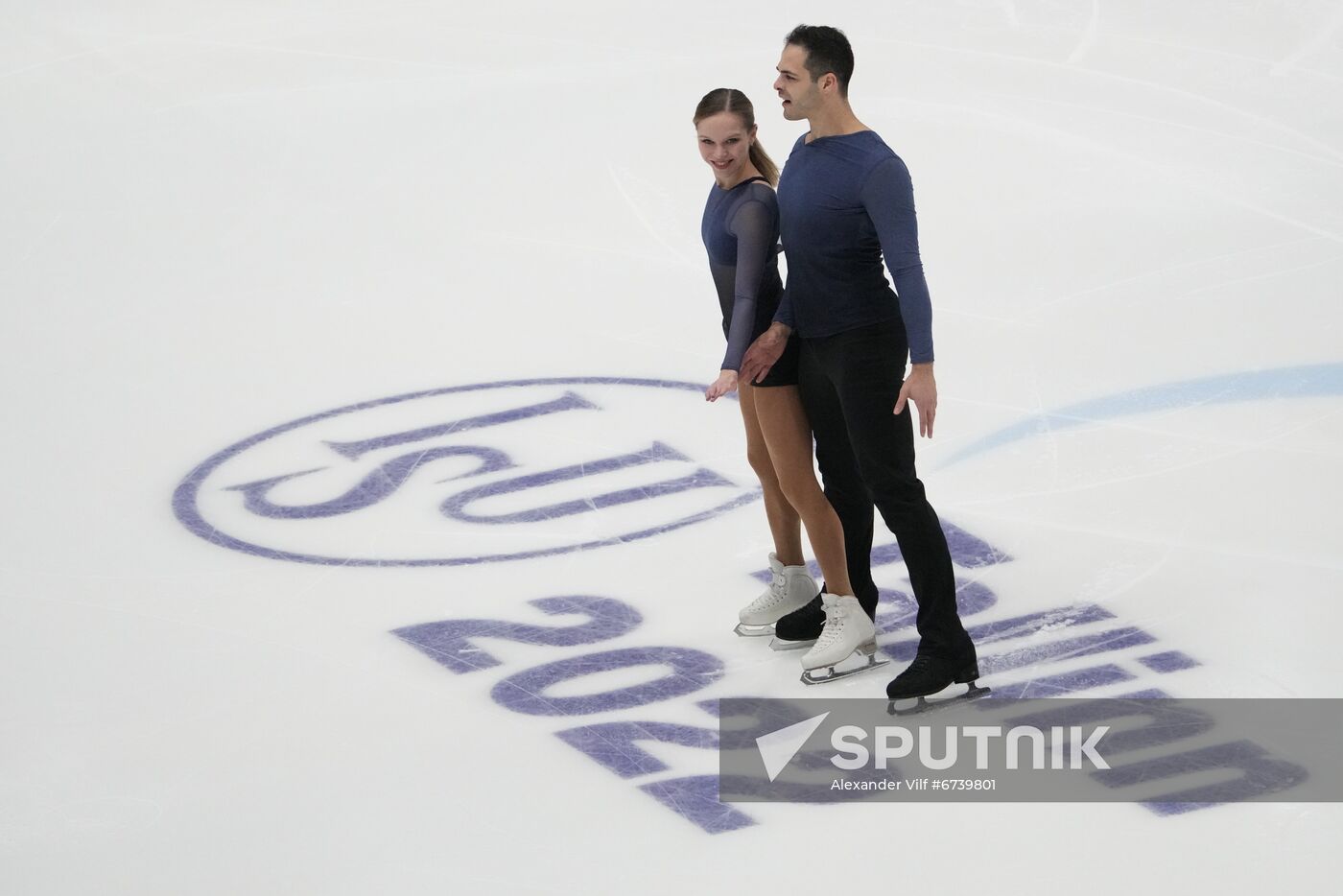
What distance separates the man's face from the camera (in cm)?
385

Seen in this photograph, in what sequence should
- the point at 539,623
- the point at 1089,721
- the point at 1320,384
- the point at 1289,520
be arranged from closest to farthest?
the point at 1089,721 < the point at 539,623 < the point at 1289,520 < the point at 1320,384

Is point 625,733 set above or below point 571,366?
below

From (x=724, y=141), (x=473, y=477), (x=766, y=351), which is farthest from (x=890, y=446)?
(x=473, y=477)

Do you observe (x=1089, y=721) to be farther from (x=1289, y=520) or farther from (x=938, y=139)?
(x=938, y=139)

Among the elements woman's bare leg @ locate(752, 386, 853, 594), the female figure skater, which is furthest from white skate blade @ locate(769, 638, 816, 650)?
woman's bare leg @ locate(752, 386, 853, 594)

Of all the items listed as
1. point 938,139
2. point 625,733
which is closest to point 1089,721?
point 625,733

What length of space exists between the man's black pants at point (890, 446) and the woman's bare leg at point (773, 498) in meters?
0.27

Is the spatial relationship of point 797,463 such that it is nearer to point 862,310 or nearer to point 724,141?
point 862,310

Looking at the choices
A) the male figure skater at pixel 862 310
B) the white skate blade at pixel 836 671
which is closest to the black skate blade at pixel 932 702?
the male figure skater at pixel 862 310

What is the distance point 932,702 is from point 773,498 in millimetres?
705

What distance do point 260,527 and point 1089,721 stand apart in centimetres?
257

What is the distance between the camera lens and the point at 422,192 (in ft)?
26.9

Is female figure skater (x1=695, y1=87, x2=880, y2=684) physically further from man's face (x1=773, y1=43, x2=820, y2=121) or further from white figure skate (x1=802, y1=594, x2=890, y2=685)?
man's face (x1=773, y1=43, x2=820, y2=121)

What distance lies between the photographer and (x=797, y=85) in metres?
3.85
